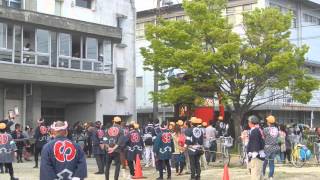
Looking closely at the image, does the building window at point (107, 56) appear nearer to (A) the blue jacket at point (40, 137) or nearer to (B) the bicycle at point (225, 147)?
(B) the bicycle at point (225, 147)

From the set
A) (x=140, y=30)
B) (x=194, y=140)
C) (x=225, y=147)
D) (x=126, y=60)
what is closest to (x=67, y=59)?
(x=126, y=60)

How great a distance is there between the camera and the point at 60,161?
830 centimetres

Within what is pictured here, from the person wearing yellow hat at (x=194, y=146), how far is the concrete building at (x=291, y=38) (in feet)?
80.0

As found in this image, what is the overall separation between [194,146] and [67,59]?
57.0 feet

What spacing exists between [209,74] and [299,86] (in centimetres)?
475

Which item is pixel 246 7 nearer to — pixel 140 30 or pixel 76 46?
pixel 140 30

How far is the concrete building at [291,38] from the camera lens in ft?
139

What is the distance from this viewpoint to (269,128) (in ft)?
54.7

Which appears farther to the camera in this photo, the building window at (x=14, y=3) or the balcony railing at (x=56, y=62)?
the building window at (x=14, y=3)

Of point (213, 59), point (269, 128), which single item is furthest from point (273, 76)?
point (269, 128)

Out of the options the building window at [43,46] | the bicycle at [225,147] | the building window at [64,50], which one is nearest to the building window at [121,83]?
the building window at [64,50]

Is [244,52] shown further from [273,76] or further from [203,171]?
[203,171]

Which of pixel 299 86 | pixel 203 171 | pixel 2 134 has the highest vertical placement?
pixel 299 86

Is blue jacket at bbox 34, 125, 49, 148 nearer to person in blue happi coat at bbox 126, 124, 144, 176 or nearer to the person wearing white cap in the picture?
person in blue happi coat at bbox 126, 124, 144, 176
